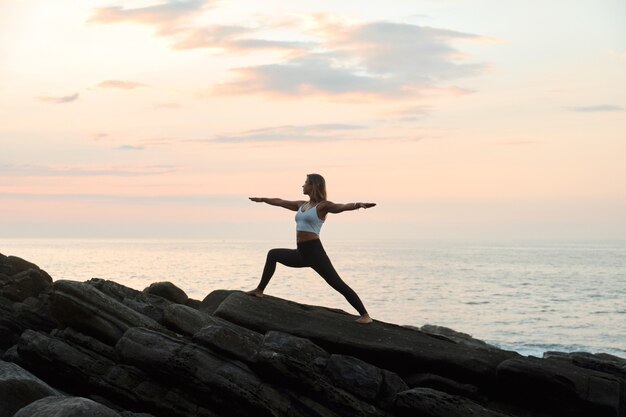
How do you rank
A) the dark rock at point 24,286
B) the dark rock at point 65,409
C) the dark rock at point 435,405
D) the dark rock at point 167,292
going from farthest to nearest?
the dark rock at point 167,292 < the dark rock at point 24,286 < the dark rock at point 435,405 < the dark rock at point 65,409

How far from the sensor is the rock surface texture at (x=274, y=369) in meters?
16.5

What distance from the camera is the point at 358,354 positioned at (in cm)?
1852

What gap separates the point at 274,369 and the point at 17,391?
524 cm

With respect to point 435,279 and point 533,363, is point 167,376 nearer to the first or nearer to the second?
point 533,363

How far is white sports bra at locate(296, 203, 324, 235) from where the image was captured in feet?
61.7

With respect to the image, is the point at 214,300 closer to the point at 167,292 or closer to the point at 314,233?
the point at 167,292

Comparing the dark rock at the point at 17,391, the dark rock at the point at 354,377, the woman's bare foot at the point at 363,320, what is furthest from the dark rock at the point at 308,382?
the dark rock at the point at 17,391

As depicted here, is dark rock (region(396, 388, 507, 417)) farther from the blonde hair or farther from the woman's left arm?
the blonde hair

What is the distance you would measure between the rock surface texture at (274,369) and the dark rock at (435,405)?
0.02 m

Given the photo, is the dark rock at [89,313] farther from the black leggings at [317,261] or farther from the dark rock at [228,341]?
the black leggings at [317,261]

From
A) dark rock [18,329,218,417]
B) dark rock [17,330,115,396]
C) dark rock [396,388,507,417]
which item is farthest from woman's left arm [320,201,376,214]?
dark rock [17,330,115,396]

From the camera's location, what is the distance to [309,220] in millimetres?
18859

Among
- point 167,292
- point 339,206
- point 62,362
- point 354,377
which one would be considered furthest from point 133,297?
point 354,377

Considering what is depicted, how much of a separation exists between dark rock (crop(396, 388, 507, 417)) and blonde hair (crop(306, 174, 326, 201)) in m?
5.08
